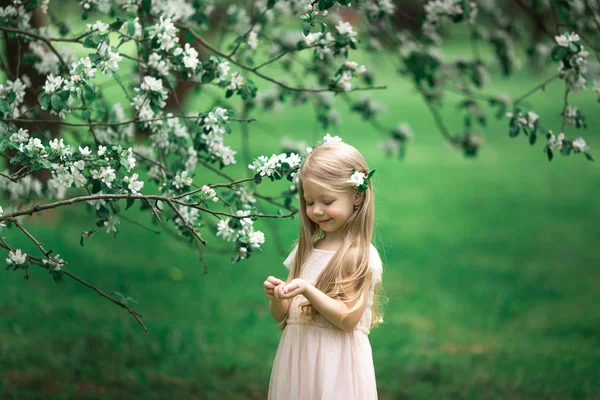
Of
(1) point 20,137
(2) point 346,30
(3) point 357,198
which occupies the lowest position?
(3) point 357,198

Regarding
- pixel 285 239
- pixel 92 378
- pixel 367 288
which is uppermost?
pixel 285 239

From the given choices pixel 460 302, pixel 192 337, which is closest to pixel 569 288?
pixel 460 302

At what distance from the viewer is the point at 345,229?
2.79 meters

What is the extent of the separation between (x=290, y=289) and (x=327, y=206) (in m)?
0.36

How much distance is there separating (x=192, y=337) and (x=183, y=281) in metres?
1.63

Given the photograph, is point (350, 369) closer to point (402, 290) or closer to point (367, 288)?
point (367, 288)

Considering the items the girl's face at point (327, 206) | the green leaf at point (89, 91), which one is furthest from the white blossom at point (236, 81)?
the girl's face at point (327, 206)

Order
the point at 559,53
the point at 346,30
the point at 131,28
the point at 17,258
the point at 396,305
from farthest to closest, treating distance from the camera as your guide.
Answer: the point at 396,305 < the point at 346,30 < the point at 559,53 < the point at 131,28 < the point at 17,258

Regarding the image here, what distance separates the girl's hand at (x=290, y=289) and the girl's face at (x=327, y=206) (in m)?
0.27

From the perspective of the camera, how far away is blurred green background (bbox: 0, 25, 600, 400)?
4703mm

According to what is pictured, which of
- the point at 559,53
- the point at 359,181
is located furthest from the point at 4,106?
the point at 559,53

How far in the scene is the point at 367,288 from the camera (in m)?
2.74

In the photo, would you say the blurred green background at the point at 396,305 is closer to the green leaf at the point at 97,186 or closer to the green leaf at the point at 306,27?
the green leaf at the point at 306,27

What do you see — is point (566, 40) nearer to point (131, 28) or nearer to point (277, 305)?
point (277, 305)
